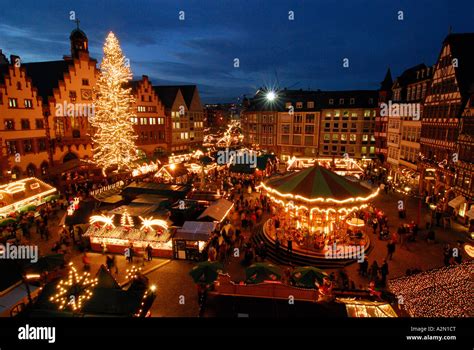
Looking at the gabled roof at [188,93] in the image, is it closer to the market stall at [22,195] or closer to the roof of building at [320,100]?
the roof of building at [320,100]

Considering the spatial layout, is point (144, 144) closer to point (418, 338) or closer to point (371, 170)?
point (371, 170)

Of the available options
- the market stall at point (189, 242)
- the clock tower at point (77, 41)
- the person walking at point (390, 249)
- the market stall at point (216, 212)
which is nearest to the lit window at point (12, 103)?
the clock tower at point (77, 41)

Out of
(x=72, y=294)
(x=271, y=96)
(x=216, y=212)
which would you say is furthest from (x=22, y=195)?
(x=271, y=96)

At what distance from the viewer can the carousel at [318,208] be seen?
1853 cm

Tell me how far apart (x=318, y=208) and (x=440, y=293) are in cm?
1244

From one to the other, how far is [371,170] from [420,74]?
1595 cm

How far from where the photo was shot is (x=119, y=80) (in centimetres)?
3031

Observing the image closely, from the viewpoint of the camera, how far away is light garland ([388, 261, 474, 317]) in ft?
19.1

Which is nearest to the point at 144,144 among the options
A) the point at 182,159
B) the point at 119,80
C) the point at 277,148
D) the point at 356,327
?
the point at 182,159

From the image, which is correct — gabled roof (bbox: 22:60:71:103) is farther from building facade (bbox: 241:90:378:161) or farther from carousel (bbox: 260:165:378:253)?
building facade (bbox: 241:90:378:161)

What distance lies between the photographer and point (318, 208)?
18734 millimetres

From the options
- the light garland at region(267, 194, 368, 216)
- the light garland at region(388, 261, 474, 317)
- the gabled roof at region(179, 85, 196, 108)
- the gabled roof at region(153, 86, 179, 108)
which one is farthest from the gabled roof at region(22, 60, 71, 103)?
the light garland at region(388, 261, 474, 317)

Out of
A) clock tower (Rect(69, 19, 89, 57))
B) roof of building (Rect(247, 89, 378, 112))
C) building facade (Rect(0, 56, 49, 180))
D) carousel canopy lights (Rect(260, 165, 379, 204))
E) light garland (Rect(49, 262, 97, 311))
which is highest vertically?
clock tower (Rect(69, 19, 89, 57))

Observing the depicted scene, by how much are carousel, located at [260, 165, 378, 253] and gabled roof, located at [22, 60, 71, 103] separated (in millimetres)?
28852
